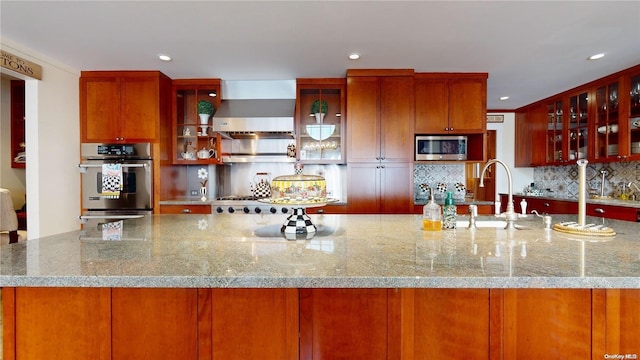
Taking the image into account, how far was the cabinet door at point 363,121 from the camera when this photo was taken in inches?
126

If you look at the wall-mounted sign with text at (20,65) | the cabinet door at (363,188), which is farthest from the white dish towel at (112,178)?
the cabinet door at (363,188)

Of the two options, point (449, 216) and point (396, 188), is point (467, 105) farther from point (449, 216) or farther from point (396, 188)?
point (449, 216)

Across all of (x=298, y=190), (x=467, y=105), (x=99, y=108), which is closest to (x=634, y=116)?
(x=467, y=105)

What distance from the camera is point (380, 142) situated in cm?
324

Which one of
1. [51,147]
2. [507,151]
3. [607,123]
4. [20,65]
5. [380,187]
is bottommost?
[380,187]

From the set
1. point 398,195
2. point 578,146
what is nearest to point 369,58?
point 398,195

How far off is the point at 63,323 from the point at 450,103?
3.58 meters

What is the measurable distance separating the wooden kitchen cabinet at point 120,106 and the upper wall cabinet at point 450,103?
2.96m

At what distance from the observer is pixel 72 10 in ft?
6.61

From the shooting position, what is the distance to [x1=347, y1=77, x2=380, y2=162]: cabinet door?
321 cm

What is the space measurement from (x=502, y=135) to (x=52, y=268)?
5.67m

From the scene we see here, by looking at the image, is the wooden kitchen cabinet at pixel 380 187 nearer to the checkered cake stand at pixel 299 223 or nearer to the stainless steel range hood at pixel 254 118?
the stainless steel range hood at pixel 254 118

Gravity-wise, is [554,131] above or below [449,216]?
above

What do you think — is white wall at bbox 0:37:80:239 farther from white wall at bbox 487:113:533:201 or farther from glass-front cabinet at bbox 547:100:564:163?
glass-front cabinet at bbox 547:100:564:163
